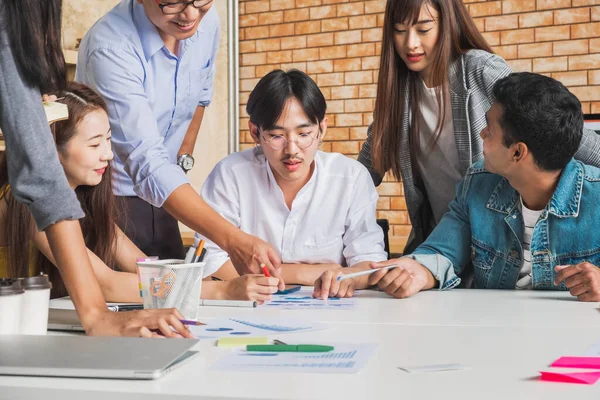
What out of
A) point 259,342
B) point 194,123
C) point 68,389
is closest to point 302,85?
point 194,123

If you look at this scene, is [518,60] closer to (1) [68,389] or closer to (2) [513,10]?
(2) [513,10]

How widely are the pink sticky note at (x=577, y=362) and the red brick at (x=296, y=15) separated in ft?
12.3

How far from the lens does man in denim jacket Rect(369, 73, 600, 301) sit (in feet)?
6.36

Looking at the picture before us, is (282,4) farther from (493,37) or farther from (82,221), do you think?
(82,221)

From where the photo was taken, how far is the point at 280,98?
2.40 metres

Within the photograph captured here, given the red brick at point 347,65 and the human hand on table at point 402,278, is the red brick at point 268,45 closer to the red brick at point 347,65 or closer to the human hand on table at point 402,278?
the red brick at point 347,65

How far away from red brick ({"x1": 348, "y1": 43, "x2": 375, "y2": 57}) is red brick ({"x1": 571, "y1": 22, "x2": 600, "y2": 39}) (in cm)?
107

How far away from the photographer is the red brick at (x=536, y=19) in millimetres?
4004

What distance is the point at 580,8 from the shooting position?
3.93 m

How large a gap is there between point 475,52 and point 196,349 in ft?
5.09

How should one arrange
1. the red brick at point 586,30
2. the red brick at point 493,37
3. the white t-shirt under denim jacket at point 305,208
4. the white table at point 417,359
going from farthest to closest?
the red brick at point 493,37, the red brick at point 586,30, the white t-shirt under denim jacket at point 305,208, the white table at point 417,359

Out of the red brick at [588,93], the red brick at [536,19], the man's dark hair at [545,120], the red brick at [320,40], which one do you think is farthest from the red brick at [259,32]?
the man's dark hair at [545,120]

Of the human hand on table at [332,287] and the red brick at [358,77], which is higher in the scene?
the red brick at [358,77]

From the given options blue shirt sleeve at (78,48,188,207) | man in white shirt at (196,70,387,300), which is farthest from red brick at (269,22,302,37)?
blue shirt sleeve at (78,48,188,207)
